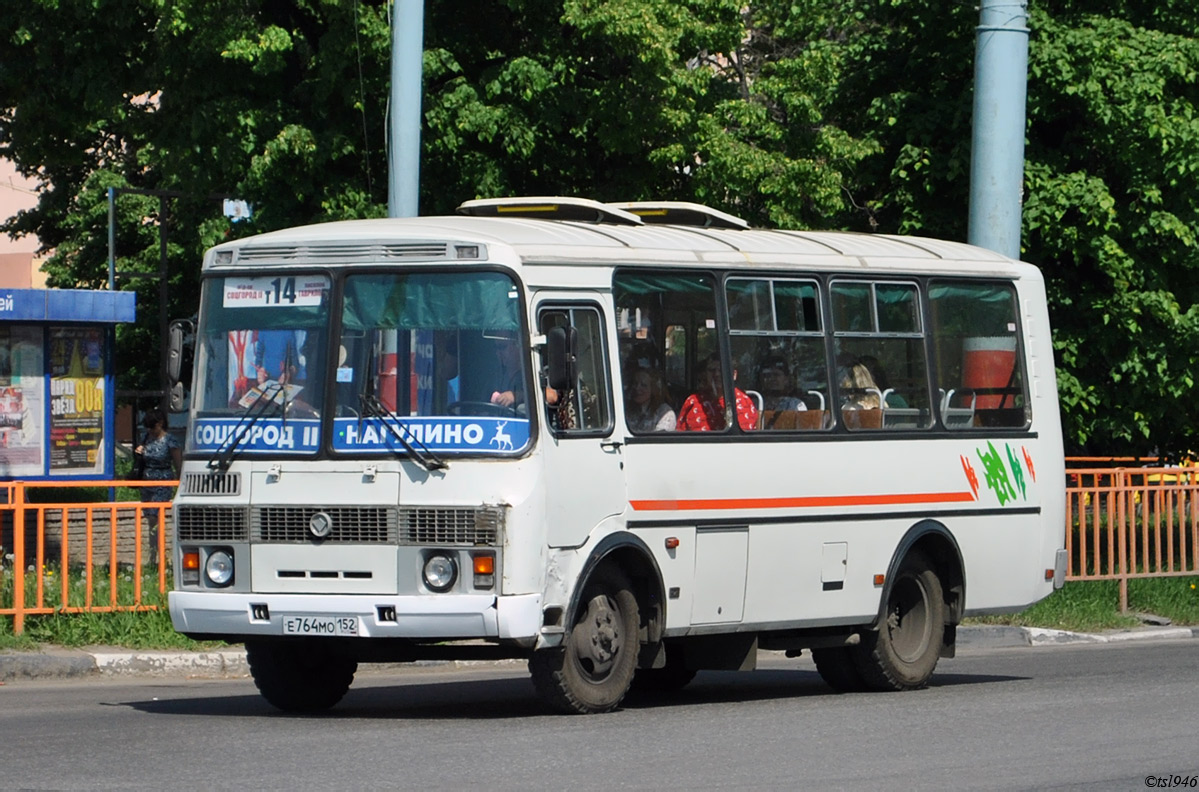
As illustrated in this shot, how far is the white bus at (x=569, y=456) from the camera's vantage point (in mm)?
10312

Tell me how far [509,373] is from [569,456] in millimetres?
567

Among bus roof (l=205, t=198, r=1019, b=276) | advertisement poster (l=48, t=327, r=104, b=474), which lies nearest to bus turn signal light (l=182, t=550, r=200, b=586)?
bus roof (l=205, t=198, r=1019, b=276)

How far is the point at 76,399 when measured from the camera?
21.2 meters

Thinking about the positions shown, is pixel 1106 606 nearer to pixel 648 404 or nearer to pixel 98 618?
pixel 648 404

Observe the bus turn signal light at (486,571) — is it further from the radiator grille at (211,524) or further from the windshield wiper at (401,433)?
the radiator grille at (211,524)

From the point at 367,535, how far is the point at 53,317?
36.4 feet

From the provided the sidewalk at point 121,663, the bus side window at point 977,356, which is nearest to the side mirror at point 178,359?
the sidewalk at point 121,663

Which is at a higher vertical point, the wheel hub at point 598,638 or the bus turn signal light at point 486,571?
the bus turn signal light at point 486,571

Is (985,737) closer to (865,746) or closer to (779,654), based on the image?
(865,746)

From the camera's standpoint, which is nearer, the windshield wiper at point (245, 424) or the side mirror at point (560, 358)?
the side mirror at point (560, 358)

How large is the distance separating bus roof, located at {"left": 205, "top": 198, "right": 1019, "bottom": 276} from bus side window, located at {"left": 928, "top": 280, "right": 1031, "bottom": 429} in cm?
31

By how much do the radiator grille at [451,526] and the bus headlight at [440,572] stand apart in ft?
0.29

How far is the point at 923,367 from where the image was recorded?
1325 cm

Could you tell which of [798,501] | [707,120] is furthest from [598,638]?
[707,120]
